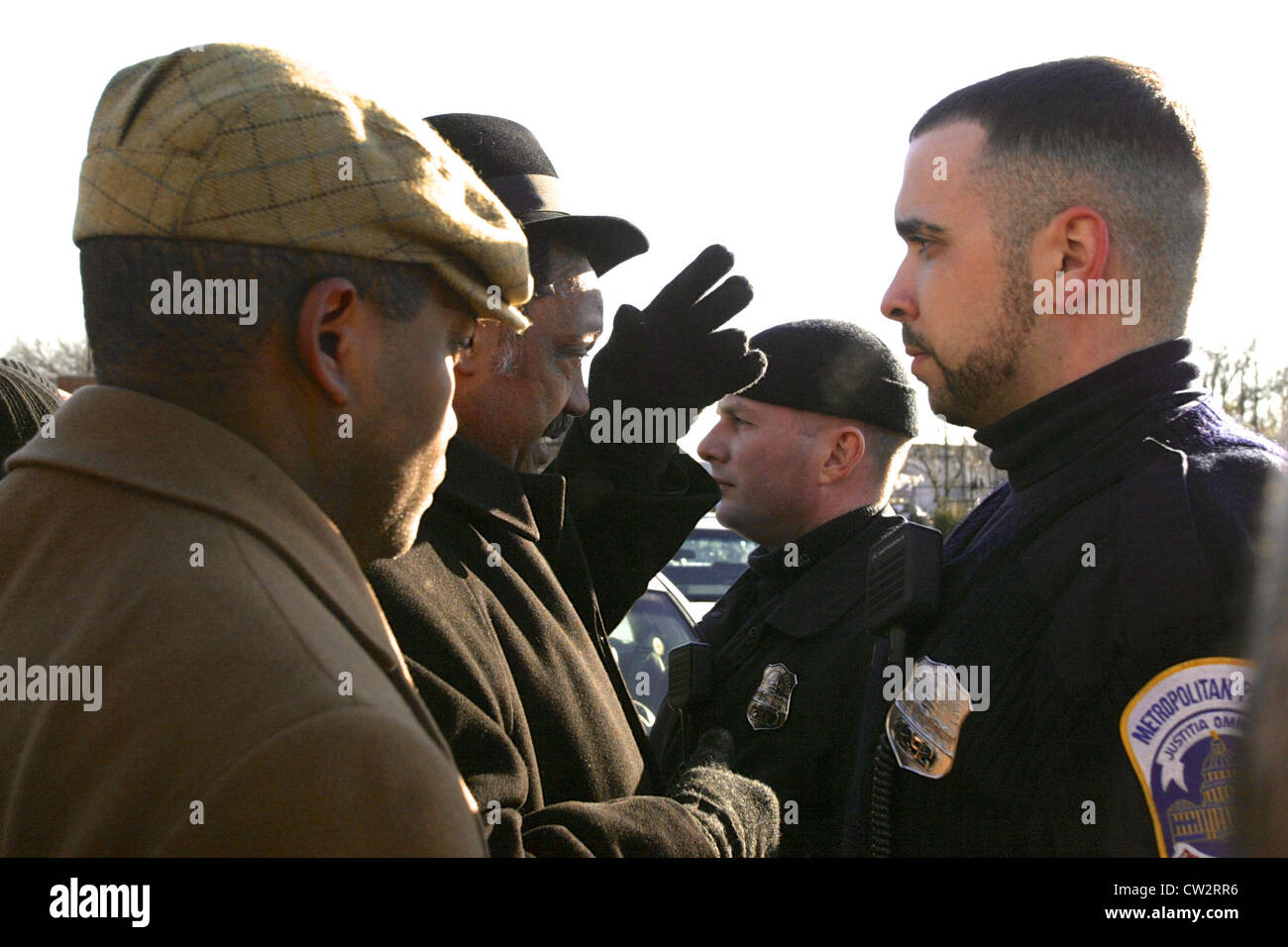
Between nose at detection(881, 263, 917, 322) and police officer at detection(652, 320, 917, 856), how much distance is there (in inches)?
42.8

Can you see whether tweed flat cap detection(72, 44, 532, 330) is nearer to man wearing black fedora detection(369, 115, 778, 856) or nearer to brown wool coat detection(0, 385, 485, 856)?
brown wool coat detection(0, 385, 485, 856)

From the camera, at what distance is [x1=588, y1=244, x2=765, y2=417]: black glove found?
3.15 m

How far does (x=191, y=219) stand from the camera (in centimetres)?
140

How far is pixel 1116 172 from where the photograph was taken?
2.29m

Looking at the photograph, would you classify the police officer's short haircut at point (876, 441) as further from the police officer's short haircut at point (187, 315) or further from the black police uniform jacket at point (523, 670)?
the police officer's short haircut at point (187, 315)

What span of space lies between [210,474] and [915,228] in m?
1.65

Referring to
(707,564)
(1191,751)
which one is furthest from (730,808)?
(707,564)

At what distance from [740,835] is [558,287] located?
1354mm

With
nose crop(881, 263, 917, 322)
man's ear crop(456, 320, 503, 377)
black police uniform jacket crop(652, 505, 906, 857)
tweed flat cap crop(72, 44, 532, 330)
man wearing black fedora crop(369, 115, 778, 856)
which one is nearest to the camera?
tweed flat cap crop(72, 44, 532, 330)

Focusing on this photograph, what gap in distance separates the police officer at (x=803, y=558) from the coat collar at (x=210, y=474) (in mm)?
1902

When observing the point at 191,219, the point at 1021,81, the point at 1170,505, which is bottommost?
the point at 1170,505

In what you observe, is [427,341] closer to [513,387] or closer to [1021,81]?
[513,387]

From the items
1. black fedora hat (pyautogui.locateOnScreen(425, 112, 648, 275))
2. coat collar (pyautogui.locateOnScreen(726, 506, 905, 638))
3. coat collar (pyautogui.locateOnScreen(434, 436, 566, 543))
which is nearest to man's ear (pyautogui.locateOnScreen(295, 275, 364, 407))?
coat collar (pyautogui.locateOnScreen(434, 436, 566, 543))
